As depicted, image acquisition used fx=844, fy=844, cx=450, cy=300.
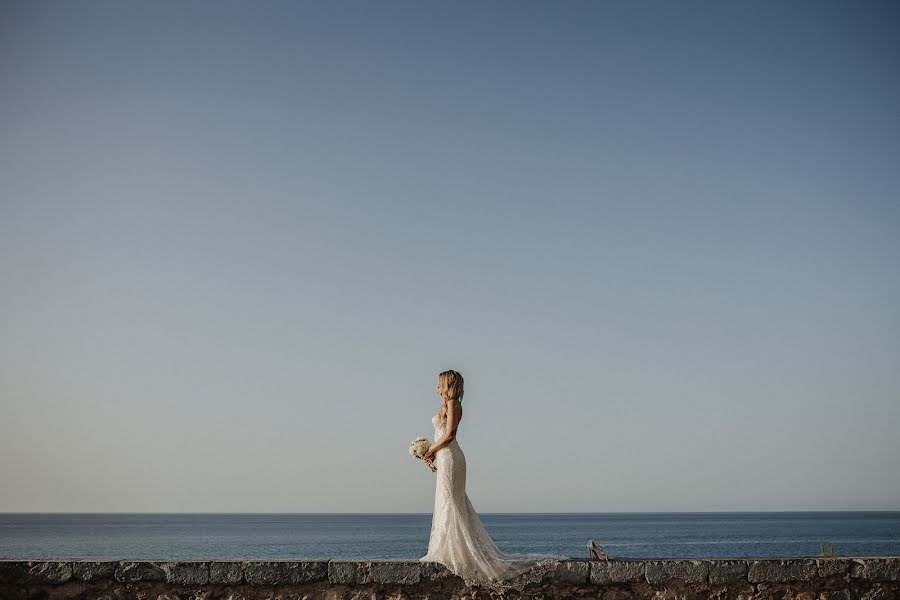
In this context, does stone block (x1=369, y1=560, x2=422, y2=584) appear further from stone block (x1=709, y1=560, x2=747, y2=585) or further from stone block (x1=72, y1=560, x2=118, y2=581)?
stone block (x1=709, y1=560, x2=747, y2=585)

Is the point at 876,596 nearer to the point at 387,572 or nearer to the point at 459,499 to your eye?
the point at 459,499

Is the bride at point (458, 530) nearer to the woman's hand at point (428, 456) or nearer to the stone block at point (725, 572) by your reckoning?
the woman's hand at point (428, 456)

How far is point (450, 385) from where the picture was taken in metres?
7.88

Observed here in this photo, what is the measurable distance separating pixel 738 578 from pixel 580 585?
144 centimetres

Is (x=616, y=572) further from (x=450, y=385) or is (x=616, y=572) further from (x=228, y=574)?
(x=228, y=574)

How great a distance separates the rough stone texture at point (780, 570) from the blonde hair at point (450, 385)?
3.07 m

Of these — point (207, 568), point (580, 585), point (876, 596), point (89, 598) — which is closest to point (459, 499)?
point (580, 585)

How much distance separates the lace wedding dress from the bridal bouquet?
4.5 inches

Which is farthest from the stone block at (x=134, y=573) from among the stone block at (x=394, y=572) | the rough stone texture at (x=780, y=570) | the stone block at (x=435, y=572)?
the rough stone texture at (x=780, y=570)

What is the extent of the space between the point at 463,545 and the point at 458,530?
147 mm

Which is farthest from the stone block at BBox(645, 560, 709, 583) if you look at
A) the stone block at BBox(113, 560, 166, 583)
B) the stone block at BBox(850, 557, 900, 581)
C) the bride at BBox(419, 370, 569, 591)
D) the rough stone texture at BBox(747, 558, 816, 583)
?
the stone block at BBox(113, 560, 166, 583)

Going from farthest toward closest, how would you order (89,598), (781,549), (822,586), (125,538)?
(125,538)
(781,549)
(822,586)
(89,598)

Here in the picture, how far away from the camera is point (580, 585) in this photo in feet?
24.8

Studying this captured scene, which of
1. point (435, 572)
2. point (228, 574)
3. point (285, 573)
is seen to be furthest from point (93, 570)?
point (435, 572)
